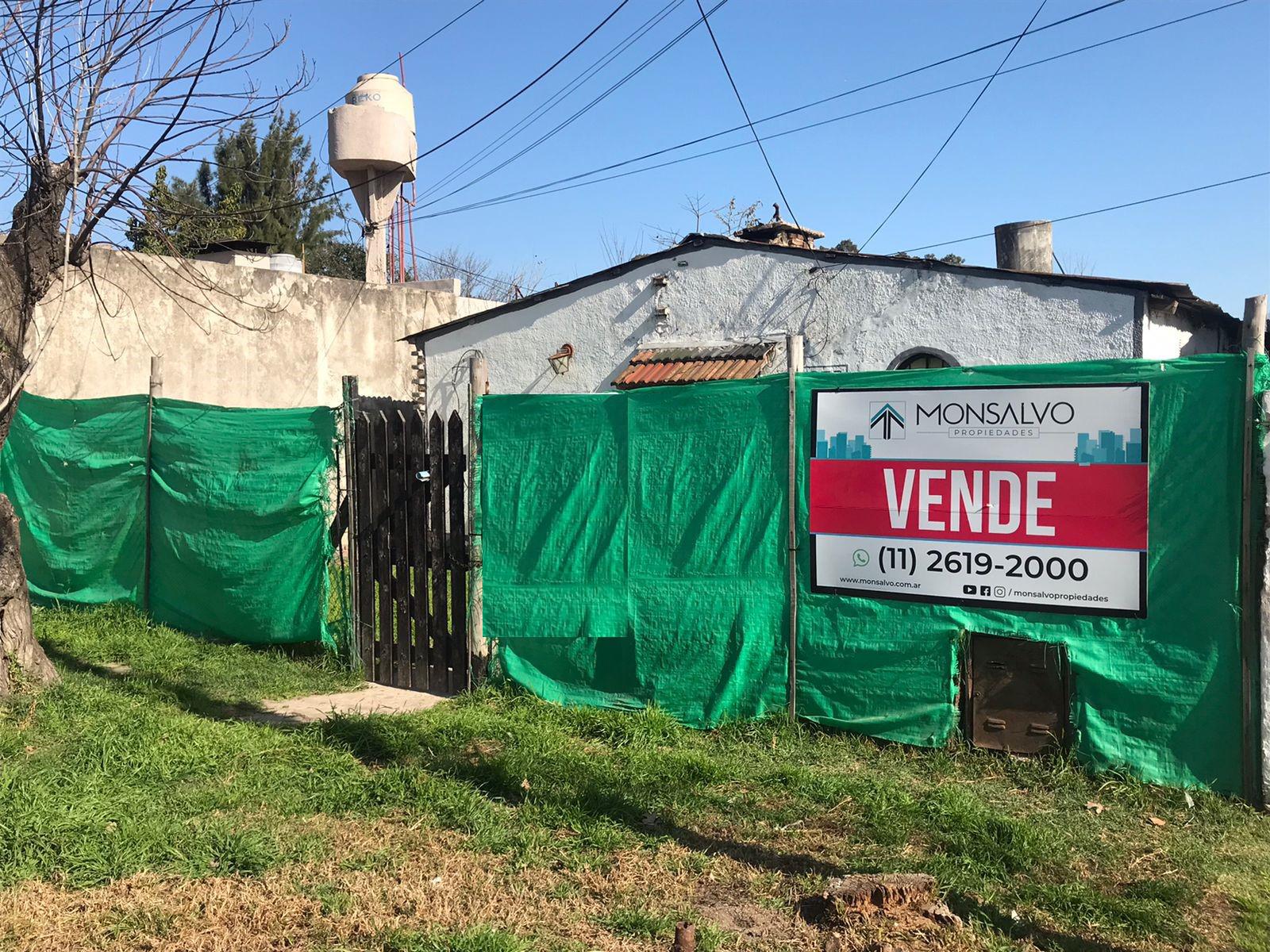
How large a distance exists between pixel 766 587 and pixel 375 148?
1963cm

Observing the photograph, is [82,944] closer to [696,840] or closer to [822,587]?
[696,840]

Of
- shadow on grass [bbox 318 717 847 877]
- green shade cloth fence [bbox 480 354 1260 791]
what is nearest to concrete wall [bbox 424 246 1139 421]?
green shade cloth fence [bbox 480 354 1260 791]

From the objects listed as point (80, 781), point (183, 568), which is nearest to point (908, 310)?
point (183, 568)

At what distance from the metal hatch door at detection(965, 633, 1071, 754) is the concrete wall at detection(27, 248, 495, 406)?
993cm

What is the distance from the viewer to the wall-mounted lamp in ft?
49.8

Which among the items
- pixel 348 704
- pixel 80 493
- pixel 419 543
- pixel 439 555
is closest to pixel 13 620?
pixel 348 704

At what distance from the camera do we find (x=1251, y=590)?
15.8 ft

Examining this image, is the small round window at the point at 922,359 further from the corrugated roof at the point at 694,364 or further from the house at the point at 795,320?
the corrugated roof at the point at 694,364

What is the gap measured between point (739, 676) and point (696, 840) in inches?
63.3

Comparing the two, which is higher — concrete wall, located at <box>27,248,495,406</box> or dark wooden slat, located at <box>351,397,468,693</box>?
concrete wall, located at <box>27,248,495,406</box>

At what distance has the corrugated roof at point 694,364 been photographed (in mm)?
13258

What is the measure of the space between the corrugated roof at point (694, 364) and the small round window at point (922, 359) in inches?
63.7

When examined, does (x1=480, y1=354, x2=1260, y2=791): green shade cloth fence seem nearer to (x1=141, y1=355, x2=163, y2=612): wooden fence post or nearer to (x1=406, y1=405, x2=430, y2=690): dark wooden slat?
(x1=406, y1=405, x2=430, y2=690): dark wooden slat

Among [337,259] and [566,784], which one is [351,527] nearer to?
[566,784]
